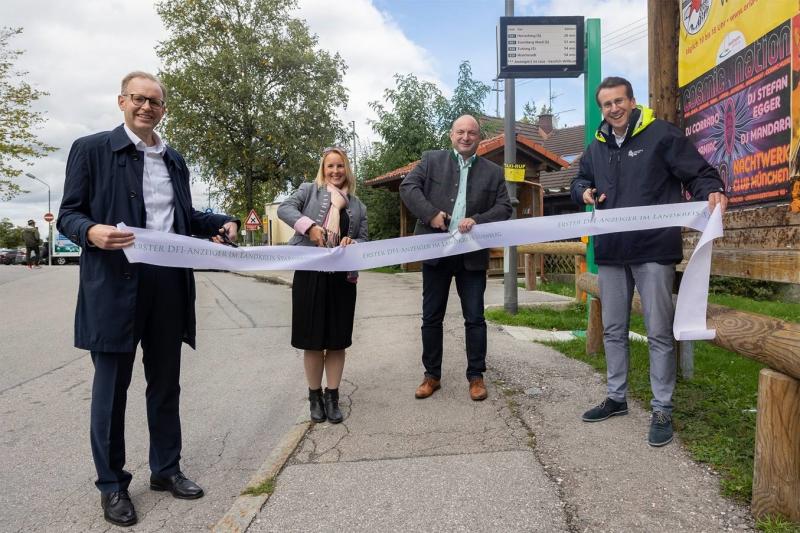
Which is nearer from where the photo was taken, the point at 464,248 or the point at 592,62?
the point at 464,248

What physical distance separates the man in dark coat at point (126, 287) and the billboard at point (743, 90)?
3139 millimetres

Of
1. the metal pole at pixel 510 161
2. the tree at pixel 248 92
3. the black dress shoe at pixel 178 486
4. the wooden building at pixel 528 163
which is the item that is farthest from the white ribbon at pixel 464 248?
the tree at pixel 248 92

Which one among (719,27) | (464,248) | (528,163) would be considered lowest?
(464,248)

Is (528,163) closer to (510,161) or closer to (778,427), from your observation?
(510,161)

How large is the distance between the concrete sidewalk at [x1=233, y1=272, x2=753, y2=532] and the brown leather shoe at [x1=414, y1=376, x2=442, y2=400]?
5 centimetres

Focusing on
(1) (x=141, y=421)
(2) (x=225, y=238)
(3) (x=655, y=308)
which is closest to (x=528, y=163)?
(3) (x=655, y=308)

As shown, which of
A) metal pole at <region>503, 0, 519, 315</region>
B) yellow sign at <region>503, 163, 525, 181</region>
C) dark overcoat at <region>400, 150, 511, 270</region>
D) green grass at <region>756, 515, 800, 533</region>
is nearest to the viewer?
green grass at <region>756, 515, 800, 533</region>

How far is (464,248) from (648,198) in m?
1.21

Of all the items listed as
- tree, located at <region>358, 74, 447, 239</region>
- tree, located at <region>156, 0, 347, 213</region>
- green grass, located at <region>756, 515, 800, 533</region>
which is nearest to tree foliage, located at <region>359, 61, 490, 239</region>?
tree, located at <region>358, 74, 447, 239</region>

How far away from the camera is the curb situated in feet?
8.84

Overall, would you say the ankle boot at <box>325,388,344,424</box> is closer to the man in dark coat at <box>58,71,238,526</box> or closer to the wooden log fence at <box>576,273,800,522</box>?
the man in dark coat at <box>58,71,238,526</box>

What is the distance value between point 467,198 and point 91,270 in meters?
2.51

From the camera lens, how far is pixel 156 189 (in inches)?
123

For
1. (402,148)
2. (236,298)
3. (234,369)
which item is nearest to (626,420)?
(234,369)
